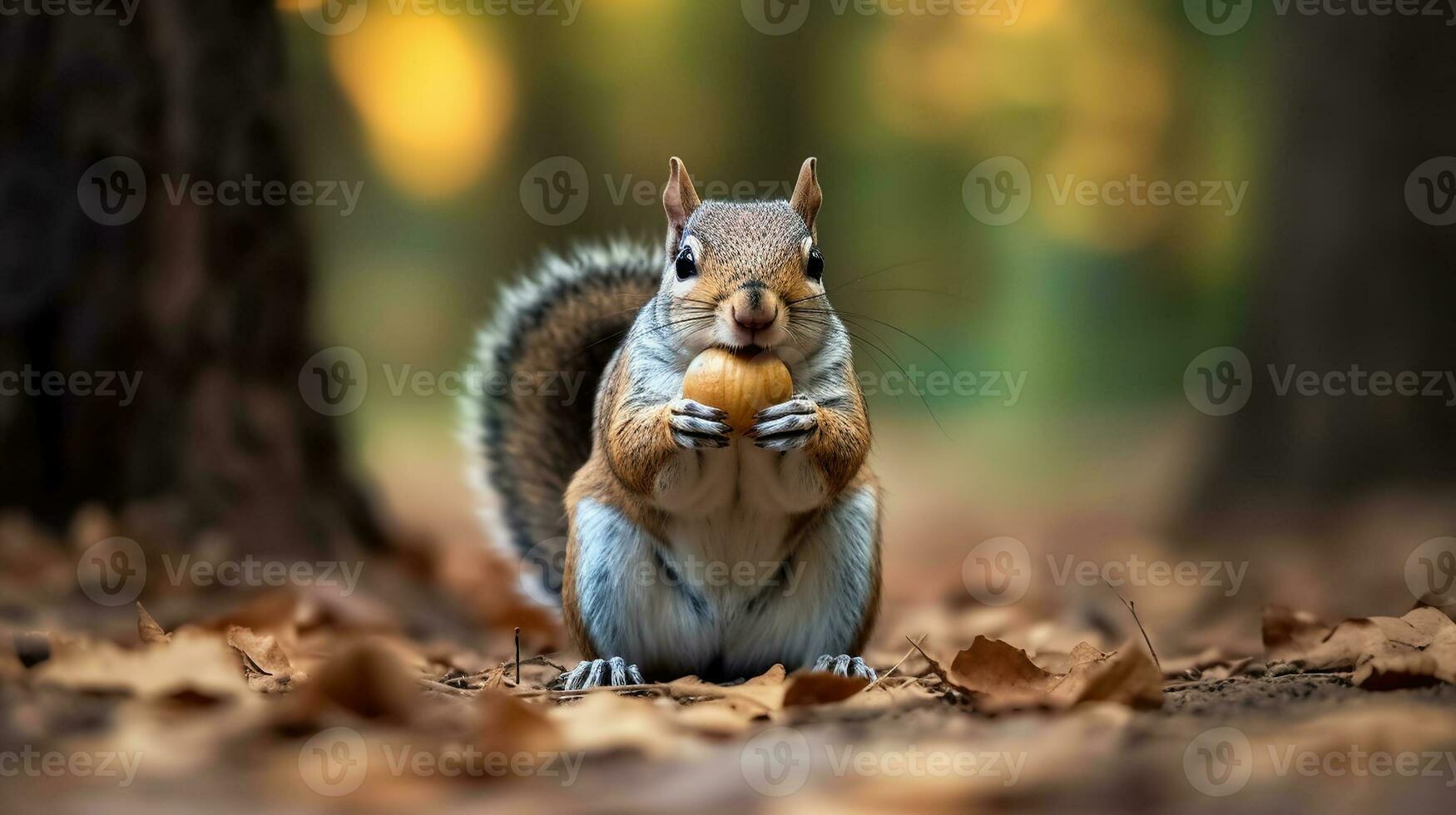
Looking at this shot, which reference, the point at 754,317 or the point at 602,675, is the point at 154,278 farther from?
the point at 754,317

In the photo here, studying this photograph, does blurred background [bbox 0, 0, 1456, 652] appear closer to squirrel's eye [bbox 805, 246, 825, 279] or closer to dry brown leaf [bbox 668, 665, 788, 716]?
squirrel's eye [bbox 805, 246, 825, 279]

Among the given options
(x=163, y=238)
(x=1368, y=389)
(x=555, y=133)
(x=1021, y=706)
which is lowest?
(x=1021, y=706)

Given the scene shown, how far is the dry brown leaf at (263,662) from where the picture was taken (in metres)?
1.84

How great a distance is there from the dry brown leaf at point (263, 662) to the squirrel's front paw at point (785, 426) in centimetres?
88

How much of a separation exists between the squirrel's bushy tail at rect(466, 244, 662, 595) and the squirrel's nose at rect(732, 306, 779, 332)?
2.76 ft

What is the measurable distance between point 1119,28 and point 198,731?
6.27 meters

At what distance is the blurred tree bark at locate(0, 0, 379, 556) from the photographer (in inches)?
126

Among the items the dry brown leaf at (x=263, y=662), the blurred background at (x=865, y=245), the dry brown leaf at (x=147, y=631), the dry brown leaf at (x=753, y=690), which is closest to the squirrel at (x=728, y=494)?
the dry brown leaf at (x=753, y=690)

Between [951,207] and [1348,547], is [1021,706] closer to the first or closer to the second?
[1348,547]

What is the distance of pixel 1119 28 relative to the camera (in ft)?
20.5

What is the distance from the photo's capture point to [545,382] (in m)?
2.71

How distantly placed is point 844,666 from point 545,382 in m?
1.13

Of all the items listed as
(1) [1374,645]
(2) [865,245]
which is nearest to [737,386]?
(1) [1374,645]

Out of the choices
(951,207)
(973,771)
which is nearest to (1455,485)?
(973,771)
